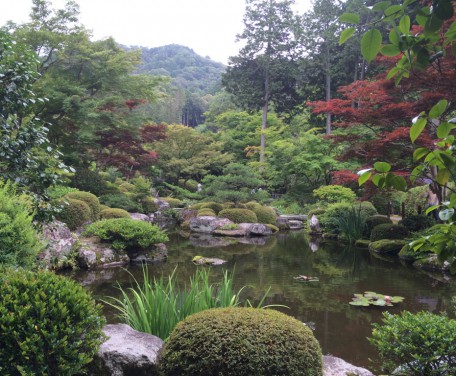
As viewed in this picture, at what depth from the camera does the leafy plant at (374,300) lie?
5.14 meters

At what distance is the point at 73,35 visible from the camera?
38.2ft

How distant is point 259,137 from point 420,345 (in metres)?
21.8

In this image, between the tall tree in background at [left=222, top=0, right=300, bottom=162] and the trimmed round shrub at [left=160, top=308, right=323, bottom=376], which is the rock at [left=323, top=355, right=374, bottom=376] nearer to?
the trimmed round shrub at [left=160, top=308, right=323, bottom=376]

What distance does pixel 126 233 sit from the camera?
25.1 feet

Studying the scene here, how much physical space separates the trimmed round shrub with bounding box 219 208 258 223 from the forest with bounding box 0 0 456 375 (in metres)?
0.06

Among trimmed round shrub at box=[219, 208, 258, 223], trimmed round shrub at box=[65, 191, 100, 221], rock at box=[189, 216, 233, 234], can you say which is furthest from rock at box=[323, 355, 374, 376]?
trimmed round shrub at box=[219, 208, 258, 223]

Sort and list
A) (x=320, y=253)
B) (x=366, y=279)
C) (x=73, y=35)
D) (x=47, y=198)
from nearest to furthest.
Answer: (x=47, y=198)
(x=366, y=279)
(x=320, y=253)
(x=73, y=35)

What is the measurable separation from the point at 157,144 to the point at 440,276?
57.0 feet

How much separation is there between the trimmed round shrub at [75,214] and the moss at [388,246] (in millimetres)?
7772

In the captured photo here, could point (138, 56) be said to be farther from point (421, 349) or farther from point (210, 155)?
point (421, 349)

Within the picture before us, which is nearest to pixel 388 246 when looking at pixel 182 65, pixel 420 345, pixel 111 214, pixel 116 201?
pixel 420 345

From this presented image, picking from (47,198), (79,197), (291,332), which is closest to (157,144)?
(79,197)

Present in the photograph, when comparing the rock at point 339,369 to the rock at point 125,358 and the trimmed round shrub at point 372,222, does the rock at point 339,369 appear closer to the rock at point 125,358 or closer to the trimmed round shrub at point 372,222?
the rock at point 125,358

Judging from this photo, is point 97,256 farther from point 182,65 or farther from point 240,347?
point 182,65
